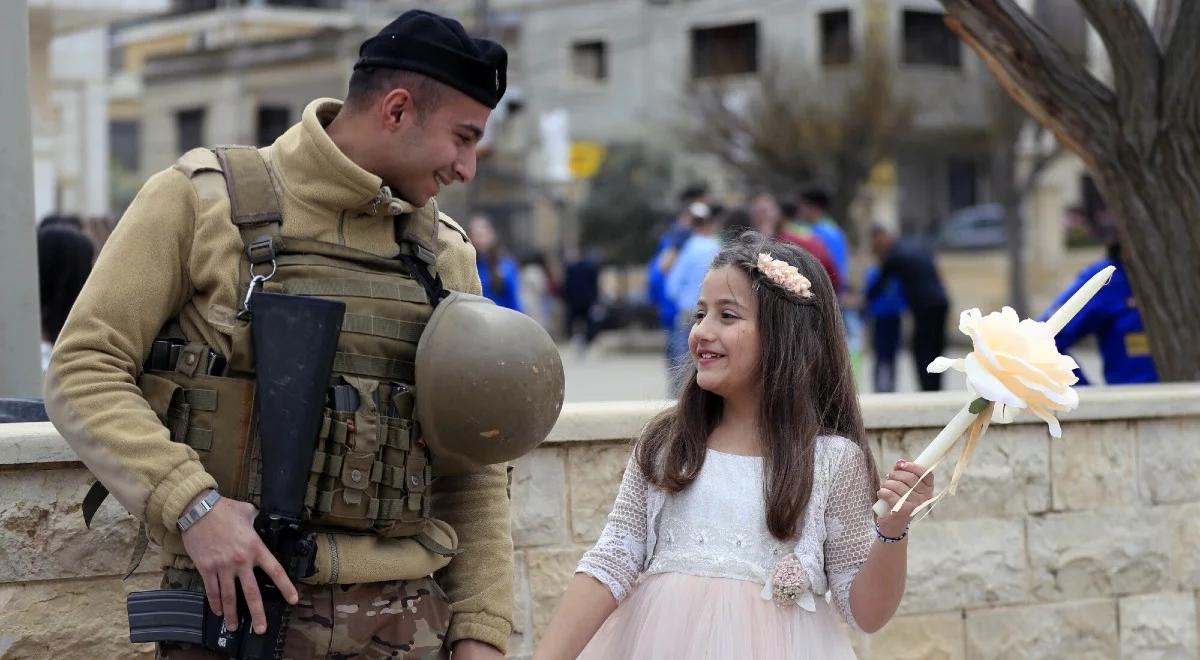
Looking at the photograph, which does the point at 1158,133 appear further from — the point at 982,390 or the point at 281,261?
the point at 281,261

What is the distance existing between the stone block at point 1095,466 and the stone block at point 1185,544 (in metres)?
0.19

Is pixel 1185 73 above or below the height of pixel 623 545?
above

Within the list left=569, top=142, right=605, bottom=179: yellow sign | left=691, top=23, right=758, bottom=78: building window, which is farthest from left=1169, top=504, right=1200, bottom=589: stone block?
left=691, top=23, right=758, bottom=78: building window

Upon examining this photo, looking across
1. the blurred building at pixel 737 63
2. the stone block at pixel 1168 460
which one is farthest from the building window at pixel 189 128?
the stone block at pixel 1168 460

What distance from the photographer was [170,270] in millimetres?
2635

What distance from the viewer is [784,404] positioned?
3.30m

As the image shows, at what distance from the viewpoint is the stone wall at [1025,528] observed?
14.8 ft

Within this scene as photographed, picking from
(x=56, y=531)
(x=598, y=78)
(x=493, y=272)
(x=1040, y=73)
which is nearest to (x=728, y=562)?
(x=56, y=531)

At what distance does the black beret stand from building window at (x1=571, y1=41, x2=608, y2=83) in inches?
1571

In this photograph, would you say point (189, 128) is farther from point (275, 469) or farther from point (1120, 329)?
point (275, 469)

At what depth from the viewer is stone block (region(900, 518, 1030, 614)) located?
494cm

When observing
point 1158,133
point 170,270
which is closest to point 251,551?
point 170,270

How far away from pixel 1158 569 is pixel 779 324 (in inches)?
102

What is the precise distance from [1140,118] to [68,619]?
4028mm
